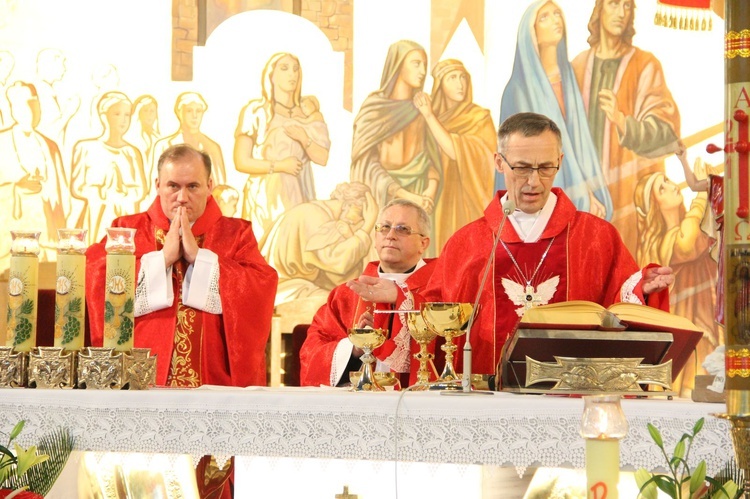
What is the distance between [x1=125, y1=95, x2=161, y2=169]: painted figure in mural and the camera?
9.02m

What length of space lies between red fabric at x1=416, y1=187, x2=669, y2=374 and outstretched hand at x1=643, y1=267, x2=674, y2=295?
0.51m

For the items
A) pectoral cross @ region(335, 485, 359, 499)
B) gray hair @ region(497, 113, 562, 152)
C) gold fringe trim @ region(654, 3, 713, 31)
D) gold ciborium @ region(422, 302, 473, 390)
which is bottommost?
pectoral cross @ region(335, 485, 359, 499)

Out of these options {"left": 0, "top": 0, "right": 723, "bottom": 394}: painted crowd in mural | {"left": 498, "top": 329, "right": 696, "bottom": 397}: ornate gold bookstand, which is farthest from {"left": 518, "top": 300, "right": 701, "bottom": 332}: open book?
{"left": 0, "top": 0, "right": 723, "bottom": 394}: painted crowd in mural

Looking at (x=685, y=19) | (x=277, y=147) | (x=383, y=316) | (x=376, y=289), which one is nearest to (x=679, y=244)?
(x=685, y=19)

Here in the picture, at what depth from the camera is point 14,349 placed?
12.6 ft

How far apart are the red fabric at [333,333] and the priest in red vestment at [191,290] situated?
10.5 inches

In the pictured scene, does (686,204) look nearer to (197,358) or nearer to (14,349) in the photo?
(197,358)

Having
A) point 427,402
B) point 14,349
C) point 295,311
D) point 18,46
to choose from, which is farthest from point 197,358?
point 18,46

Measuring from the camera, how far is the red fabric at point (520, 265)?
15.6ft

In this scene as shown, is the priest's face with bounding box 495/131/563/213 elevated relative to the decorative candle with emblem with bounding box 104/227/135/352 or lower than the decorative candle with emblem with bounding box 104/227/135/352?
elevated

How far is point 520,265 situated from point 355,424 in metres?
1.81

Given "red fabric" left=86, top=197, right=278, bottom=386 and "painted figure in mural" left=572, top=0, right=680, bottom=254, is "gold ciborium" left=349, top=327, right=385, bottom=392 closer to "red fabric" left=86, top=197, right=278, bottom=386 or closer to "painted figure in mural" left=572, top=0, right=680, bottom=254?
"red fabric" left=86, top=197, right=278, bottom=386

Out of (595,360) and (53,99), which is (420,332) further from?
(53,99)

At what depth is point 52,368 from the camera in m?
3.77
